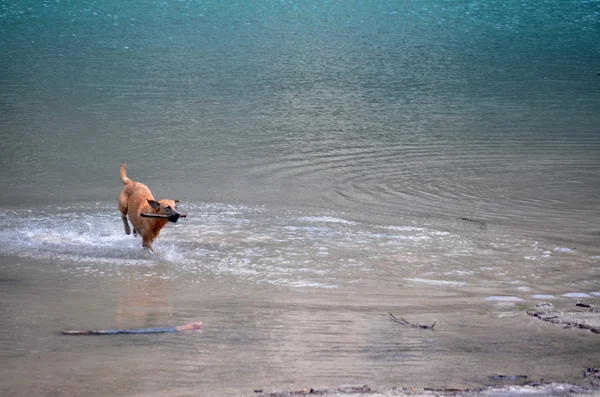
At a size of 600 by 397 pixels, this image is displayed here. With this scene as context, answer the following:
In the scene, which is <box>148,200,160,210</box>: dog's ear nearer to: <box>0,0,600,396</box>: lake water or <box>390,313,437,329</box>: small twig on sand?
<box>0,0,600,396</box>: lake water

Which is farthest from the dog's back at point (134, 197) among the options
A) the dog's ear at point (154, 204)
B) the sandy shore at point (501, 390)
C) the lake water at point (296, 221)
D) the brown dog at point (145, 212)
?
the sandy shore at point (501, 390)

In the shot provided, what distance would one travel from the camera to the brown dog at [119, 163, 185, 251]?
790 centimetres

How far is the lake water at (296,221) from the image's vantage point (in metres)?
5.57

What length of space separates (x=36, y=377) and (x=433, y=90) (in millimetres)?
14835

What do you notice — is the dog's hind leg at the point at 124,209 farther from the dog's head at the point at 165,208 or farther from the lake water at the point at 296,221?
the dog's head at the point at 165,208

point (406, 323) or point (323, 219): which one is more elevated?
point (323, 219)

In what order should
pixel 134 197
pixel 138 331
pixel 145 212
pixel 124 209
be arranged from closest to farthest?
pixel 138 331 → pixel 145 212 → pixel 134 197 → pixel 124 209

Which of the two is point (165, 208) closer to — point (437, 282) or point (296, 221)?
point (296, 221)

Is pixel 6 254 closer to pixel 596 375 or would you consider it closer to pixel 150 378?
pixel 150 378

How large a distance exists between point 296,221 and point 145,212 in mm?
1882

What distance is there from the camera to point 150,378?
5.18 m

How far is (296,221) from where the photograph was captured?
9414mm

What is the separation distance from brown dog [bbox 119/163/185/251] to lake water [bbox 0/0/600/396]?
0.23 metres

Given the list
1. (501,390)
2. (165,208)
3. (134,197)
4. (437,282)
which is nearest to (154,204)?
(165,208)
